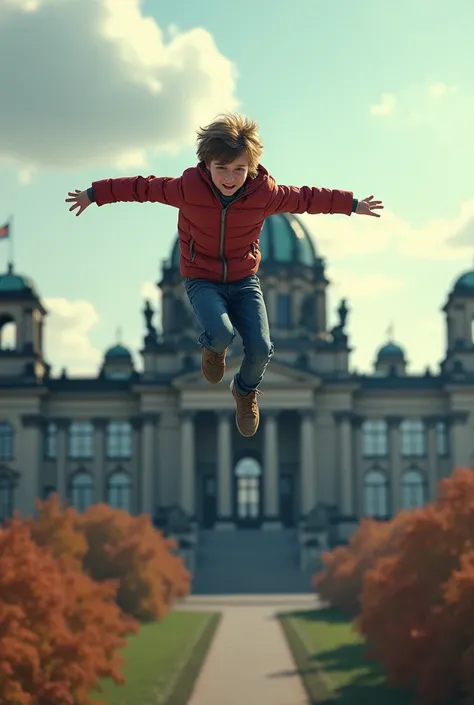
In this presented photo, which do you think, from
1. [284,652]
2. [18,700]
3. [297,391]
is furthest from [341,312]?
[18,700]

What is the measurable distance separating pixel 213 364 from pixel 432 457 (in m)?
110

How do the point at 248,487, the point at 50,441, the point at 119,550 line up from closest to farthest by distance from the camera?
the point at 119,550
the point at 50,441
the point at 248,487

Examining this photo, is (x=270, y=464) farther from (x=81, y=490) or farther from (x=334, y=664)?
(x=334, y=664)

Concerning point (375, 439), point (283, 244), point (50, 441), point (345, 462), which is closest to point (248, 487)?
point (345, 462)

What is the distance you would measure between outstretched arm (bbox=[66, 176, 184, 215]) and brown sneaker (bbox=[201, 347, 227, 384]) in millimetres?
1228

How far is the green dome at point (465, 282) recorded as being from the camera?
119625 mm

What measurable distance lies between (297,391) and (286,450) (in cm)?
667

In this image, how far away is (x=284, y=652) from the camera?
2376 inches

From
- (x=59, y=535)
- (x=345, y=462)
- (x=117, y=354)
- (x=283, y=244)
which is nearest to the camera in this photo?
(x=59, y=535)

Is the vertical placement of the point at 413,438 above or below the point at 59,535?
above

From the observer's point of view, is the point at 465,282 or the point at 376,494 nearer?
the point at 376,494

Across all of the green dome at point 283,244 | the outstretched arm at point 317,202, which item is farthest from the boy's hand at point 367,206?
the green dome at point 283,244

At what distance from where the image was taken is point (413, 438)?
120500mm

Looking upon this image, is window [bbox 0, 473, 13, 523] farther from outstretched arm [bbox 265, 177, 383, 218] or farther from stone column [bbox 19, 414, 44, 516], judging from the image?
outstretched arm [bbox 265, 177, 383, 218]
